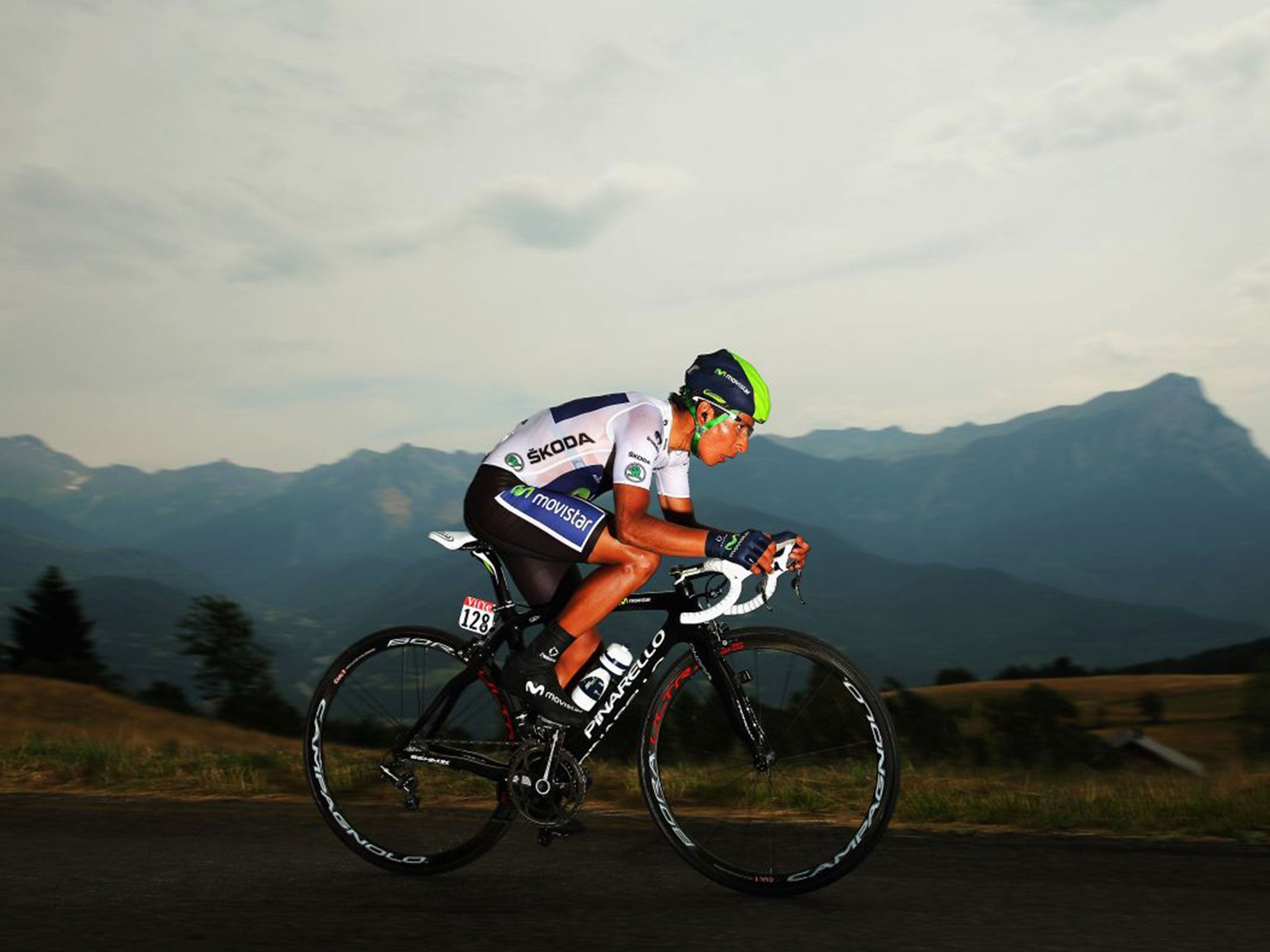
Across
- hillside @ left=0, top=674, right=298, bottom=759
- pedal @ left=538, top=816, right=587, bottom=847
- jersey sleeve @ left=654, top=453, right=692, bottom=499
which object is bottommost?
hillside @ left=0, top=674, right=298, bottom=759

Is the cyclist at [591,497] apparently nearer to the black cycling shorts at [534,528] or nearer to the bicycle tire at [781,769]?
the black cycling shorts at [534,528]

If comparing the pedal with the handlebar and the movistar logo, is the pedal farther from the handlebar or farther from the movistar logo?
the movistar logo

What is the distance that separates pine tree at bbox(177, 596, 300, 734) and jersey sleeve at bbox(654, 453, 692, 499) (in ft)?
226

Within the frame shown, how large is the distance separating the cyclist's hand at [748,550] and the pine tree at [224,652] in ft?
228

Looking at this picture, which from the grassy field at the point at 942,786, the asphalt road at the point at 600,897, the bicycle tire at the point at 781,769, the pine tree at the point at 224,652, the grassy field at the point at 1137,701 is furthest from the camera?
the pine tree at the point at 224,652

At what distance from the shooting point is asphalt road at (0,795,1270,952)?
4.03 metres

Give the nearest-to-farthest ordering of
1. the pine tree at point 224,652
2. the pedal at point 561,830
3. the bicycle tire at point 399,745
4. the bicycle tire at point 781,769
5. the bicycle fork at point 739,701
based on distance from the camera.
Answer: the bicycle tire at point 781,769
the bicycle fork at point 739,701
the pedal at point 561,830
the bicycle tire at point 399,745
the pine tree at point 224,652

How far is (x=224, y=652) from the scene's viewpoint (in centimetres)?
7694

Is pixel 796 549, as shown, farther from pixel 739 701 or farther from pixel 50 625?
pixel 50 625

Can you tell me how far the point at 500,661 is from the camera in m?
5.28

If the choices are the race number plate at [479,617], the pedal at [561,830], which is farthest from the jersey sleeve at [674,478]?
the pedal at [561,830]

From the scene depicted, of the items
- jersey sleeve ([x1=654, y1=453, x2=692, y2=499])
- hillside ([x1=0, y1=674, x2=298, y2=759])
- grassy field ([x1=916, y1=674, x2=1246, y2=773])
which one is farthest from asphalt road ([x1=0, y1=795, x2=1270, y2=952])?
grassy field ([x1=916, y1=674, x2=1246, y2=773])

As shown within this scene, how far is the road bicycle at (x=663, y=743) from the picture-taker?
15.3 ft

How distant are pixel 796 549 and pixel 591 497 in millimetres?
1067
